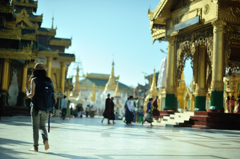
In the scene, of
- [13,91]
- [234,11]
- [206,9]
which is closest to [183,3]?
[206,9]

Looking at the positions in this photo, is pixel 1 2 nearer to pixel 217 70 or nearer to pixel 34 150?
pixel 217 70

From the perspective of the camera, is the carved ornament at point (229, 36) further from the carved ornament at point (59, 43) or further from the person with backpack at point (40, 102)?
the carved ornament at point (59, 43)

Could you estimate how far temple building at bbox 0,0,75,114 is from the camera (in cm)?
2091

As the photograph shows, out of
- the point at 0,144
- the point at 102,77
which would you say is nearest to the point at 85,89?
the point at 102,77

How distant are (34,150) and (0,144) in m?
0.96

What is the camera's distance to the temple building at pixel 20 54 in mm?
20906

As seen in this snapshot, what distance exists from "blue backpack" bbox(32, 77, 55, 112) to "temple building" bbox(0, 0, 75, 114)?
16.0 metres

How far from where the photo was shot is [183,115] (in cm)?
1590

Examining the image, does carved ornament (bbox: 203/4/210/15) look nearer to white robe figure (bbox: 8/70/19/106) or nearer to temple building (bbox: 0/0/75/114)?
temple building (bbox: 0/0/75/114)

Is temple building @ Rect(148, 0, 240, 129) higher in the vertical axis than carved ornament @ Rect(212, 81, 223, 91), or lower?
higher

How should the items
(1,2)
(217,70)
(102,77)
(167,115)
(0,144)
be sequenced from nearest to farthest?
(0,144), (217,70), (167,115), (1,2), (102,77)

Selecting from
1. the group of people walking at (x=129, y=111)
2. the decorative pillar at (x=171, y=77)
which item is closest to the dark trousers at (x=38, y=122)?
the group of people walking at (x=129, y=111)

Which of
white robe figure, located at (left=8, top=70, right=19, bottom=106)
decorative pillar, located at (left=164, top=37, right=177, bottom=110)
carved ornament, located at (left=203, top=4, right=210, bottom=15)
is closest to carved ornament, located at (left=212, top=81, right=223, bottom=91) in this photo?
carved ornament, located at (left=203, top=4, right=210, bottom=15)

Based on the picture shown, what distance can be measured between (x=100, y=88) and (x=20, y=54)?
3073 inches
